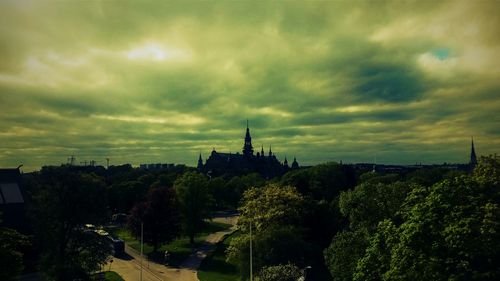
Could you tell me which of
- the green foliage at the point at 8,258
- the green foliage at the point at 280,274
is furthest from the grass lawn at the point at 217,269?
the green foliage at the point at 8,258

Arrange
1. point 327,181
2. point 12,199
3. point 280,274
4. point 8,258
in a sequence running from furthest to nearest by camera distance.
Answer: point 327,181 < point 12,199 < point 280,274 < point 8,258

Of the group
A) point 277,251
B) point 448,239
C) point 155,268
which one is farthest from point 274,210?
point 448,239

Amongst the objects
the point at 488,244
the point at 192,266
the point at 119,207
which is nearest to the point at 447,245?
the point at 488,244

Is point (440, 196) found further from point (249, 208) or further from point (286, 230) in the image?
point (249, 208)

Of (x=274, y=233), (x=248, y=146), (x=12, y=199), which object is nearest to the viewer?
(x=274, y=233)

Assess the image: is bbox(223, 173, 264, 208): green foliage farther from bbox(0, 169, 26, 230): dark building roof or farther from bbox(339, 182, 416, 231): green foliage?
bbox(339, 182, 416, 231): green foliage

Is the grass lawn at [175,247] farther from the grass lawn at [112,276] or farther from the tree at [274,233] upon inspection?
the tree at [274,233]

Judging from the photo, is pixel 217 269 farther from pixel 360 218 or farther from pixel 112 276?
pixel 360 218
